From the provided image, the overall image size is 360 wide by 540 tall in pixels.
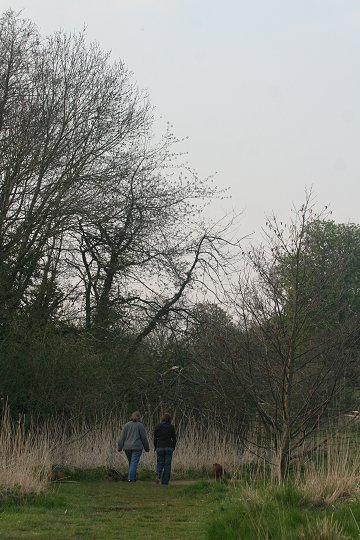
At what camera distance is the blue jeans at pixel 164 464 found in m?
19.5

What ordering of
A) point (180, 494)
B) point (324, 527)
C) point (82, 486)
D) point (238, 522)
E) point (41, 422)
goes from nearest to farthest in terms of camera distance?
1. point (324, 527)
2. point (238, 522)
3. point (180, 494)
4. point (82, 486)
5. point (41, 422)

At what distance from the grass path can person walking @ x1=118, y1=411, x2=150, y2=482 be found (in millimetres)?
1463

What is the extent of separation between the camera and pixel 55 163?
91.3 ft

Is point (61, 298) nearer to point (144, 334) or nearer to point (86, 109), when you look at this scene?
point (144, 334)

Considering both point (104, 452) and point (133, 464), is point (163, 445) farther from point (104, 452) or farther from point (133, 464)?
point (104, 452)

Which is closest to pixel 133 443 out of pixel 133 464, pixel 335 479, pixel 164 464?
pixel 133 464

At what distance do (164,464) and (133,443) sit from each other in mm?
913

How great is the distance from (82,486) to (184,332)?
40.8ft

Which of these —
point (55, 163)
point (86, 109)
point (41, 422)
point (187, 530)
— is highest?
point (86, 109)

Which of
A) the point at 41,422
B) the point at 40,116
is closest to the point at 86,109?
the point at 40,116

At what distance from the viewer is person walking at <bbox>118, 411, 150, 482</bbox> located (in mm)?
20203

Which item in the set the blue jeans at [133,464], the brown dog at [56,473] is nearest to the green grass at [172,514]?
the brown dog at [56,473]

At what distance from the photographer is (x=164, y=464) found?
1980cm

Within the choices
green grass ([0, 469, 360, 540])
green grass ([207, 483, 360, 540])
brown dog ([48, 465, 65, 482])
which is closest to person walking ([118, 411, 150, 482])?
green grass ([0, 469, 360, 540])
